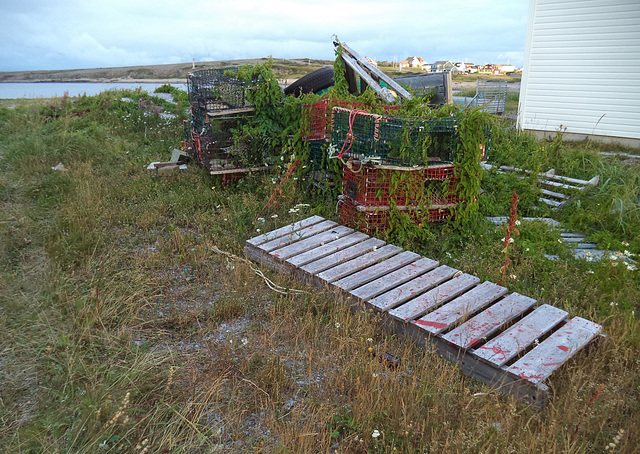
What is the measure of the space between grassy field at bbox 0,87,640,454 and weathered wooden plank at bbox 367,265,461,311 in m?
0.22

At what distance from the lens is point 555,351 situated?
3.02 meters

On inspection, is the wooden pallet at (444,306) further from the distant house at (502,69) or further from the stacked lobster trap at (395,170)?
the distant house at (502,69)

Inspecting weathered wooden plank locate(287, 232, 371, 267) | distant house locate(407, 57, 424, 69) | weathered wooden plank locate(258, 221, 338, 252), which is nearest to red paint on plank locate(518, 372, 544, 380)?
weathered wooden plank locate(287, 232, 371, 267)

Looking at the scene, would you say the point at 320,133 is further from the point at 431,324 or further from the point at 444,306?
the point at 431,324

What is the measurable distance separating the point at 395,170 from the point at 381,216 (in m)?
0.55

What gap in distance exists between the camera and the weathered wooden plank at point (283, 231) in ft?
15.8

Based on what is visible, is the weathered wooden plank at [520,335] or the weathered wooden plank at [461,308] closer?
the weathered wooden plank at [520,335]

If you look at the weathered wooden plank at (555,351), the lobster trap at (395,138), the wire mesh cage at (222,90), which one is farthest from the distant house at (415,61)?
the weathered wooden plank at (555,351)

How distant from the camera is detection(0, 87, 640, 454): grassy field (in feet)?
7.92

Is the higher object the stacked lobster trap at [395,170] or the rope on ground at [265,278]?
the stacked lobster trap at [395,170]

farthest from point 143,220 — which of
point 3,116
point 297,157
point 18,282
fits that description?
point 3,116

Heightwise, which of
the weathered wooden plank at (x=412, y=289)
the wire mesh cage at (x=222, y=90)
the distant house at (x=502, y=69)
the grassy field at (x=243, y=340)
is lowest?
the grassy field at (x=243, y=340)

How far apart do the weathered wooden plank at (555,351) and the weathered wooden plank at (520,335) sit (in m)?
0.07

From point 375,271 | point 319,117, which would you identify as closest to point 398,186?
point 375,271
